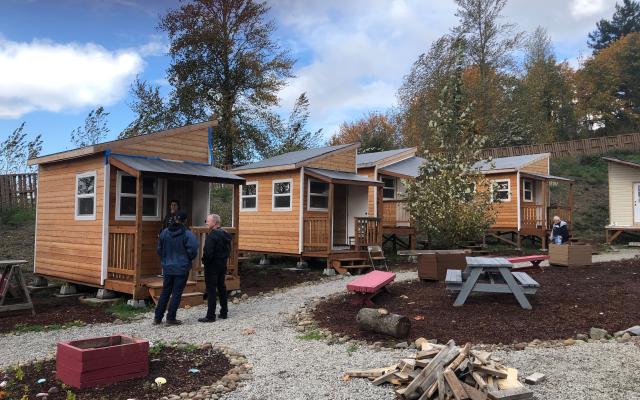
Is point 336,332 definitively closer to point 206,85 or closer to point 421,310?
point 421,310

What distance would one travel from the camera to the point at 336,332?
6664 millimetres

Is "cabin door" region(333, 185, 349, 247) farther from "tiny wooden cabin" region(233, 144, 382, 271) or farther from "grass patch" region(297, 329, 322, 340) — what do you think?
"grass patch" region(297, 329, 322, 340)

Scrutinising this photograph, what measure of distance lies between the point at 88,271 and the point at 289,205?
234 inches

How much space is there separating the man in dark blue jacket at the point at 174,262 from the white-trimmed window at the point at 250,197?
813cm

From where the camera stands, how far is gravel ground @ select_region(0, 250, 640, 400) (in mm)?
4359

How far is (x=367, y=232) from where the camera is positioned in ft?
46.6

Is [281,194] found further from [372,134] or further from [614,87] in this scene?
[614,87]

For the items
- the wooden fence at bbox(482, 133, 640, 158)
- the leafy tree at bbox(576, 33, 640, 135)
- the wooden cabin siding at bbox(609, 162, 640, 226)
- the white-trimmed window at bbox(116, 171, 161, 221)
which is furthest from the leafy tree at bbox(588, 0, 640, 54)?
the white-trimmed window at bbox(116, 171, 161, 221)

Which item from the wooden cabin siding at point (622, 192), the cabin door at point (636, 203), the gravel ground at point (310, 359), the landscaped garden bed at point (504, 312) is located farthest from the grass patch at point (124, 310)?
the cabin door at point (636, 203)

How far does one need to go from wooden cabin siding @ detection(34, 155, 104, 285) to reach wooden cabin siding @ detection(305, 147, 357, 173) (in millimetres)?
5963

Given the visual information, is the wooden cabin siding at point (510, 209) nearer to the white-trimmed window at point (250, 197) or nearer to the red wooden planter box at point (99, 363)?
the white-trimmed window at point (250, 197)

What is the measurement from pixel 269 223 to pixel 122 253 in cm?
597

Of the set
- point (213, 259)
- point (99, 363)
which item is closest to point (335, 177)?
point (213, 259)

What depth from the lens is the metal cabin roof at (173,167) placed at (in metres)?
9.45
